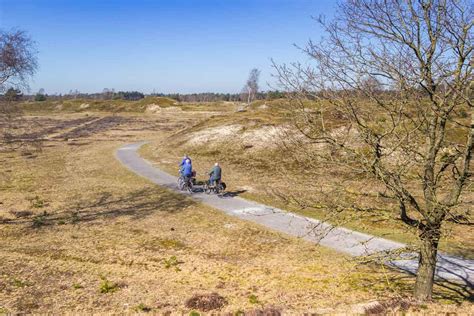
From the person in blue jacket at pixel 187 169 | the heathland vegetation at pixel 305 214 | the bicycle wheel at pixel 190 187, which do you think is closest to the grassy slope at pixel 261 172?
the heathland vegetation at pixel 305 214

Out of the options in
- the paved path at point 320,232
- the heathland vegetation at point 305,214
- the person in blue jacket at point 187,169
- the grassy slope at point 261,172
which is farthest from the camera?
the person in blue jacket at point 187,169

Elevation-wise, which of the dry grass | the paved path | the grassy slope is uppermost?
the grassy slope

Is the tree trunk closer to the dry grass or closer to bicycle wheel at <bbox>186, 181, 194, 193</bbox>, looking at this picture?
the dry grass

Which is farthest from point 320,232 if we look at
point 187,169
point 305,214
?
point 187,169

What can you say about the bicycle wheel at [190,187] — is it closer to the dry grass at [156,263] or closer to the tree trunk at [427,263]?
the dry grass at [156,263]

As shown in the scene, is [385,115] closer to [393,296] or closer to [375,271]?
[393,296]

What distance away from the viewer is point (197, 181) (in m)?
27.8

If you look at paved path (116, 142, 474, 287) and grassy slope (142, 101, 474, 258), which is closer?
paved path (116, 142, 474, 287)

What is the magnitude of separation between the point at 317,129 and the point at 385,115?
1.83m

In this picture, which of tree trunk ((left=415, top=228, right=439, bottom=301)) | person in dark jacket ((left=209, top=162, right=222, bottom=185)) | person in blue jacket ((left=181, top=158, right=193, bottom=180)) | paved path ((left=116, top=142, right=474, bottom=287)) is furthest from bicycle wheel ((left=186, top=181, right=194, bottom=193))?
tree trunk ((left=415, top=228, right=439, bottom=301))

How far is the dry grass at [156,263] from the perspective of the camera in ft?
36.8

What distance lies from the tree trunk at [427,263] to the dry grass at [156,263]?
485 mm

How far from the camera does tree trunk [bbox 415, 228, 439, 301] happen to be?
9.16 m

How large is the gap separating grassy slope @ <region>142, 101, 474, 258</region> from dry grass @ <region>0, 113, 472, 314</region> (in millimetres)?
1952
